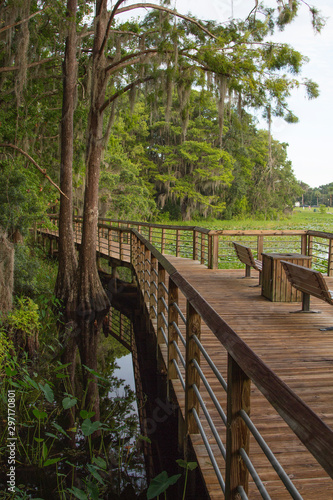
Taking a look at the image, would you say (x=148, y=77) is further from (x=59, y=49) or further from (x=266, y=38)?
(x=59, y=49)

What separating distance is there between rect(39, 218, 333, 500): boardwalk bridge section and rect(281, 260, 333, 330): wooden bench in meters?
0.38

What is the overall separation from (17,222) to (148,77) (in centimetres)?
456

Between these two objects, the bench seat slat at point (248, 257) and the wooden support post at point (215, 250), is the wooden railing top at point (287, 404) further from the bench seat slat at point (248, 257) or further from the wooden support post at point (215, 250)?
the wooden support post at point (215, 250)

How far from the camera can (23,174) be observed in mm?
10562

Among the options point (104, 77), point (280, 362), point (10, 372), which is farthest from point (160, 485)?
point (104, 77)

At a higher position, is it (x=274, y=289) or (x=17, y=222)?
(x=17, y=222)

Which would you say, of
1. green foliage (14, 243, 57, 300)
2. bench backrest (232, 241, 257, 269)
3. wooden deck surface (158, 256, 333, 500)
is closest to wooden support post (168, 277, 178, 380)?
wooden deck surface (158, 256, 333, 500)

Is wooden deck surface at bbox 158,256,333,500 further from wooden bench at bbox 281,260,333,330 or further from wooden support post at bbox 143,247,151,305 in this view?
wooden support post at bbox 143,247,151,305

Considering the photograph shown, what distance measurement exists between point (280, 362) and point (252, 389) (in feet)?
1.88

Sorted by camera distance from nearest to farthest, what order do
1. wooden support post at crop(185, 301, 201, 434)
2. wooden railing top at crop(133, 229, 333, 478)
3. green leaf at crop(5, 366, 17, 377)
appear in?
wooden railing top at crop(133, 229, 333, 478)
wooden support post at crop(185, 301, 201, 434)
green leaf at crop(5, 366, 17, 377)

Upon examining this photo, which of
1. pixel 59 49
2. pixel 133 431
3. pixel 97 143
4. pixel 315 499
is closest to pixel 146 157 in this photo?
pixel 59 49

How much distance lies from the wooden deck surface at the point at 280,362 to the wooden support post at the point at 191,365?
0.33 ft

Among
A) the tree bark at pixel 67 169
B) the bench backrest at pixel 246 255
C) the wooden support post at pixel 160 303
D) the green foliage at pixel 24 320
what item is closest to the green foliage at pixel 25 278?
the tree bark at pixel 67 169

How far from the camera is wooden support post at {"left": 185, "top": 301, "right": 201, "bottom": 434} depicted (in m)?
2.76
